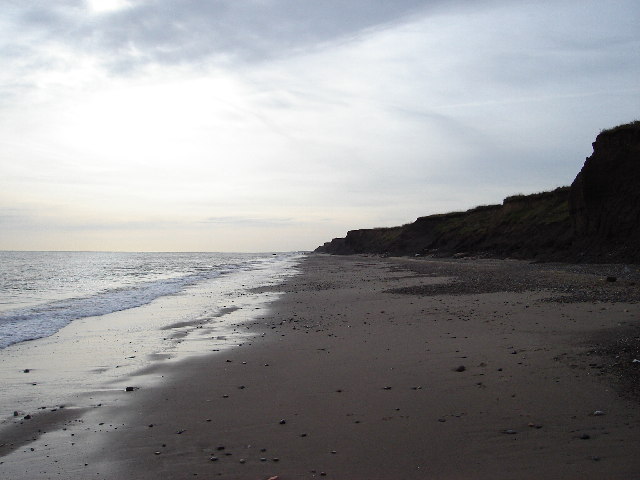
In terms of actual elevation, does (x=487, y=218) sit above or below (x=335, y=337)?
above

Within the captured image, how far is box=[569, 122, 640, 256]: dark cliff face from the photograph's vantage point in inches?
974

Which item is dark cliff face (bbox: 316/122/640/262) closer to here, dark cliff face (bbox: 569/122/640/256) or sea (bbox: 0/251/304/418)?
dark cliff face (bbox: 569/122/640/256)

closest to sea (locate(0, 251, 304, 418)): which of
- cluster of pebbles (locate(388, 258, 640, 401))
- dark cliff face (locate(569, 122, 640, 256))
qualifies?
cluster of pebbles (locate(388, 258, 640, 401))

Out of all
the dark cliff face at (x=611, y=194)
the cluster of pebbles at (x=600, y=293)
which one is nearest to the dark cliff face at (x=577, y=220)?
the dark cliff face at (x=611, y=194)

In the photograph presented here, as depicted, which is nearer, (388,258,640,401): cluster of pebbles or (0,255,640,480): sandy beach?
(0,255,640,480): sandy beach

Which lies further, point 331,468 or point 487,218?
point 487,218

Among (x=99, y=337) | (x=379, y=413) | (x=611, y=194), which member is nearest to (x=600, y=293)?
(x=379, y=413)

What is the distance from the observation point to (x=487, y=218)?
183 ft

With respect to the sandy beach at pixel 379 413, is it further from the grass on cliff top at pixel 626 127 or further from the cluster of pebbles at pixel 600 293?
the grass on cliff top at pixel 626 127

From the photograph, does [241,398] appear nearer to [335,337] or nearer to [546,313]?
[335,337]

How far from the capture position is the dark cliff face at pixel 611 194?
24.7m

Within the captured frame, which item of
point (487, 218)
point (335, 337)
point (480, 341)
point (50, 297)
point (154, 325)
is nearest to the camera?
point (480, 341)

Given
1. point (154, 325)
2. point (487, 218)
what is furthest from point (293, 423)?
Result: point (487, 218)

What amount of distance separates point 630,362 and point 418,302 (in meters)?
8.86
